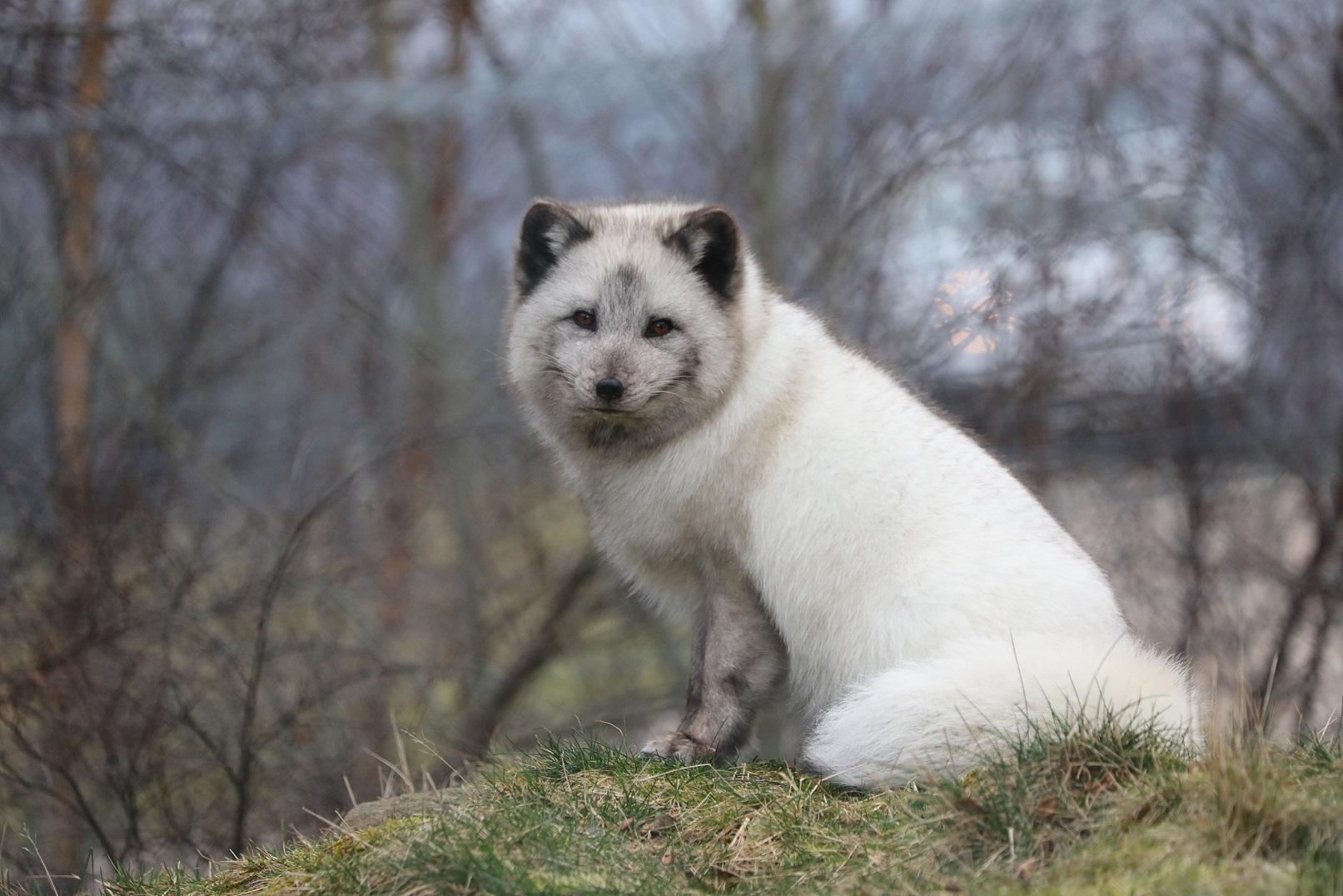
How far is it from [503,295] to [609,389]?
4617 millimetres

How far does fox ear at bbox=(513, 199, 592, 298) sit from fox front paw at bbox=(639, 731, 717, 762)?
6.47 ft

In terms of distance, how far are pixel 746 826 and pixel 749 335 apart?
6.80 ft

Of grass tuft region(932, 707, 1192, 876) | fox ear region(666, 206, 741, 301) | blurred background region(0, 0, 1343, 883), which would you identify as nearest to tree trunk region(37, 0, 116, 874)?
blurred background region(0, 0, 1343, 883)

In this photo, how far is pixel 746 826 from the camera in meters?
3.50

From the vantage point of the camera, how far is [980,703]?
3617 millimetres

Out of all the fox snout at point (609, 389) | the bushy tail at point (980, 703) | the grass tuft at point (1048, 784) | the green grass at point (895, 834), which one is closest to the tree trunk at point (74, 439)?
the green grass at point (895, 834)

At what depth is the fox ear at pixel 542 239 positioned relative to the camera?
479 cm

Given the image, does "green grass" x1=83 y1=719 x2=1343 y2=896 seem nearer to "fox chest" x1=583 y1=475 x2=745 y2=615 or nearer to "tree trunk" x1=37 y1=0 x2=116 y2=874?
"fox chest" x1=583 y1=475 x2=745 y2=615

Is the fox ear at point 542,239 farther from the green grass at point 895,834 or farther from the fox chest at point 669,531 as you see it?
the green grass at point 895,834

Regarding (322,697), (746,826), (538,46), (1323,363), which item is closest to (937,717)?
(746,826)

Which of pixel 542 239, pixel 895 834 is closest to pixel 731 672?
pixel 895 834

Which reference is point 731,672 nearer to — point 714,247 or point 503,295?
point 714,247

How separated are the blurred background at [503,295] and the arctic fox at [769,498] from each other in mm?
2752

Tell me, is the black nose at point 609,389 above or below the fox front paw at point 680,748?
above
